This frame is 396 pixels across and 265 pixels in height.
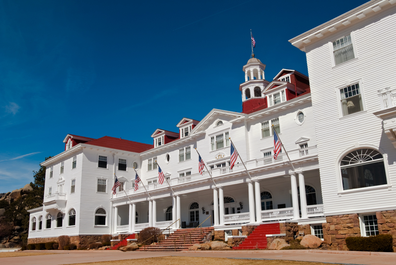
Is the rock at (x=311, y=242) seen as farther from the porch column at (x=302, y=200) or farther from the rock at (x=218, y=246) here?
the rock at (x=218, y=246)

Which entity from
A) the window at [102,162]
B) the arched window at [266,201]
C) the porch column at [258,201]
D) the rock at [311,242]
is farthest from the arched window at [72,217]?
the rock at [311,242]

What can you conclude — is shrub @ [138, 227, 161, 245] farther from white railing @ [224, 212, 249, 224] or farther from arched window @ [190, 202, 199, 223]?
white railing @ [224, 212, 249, 224]

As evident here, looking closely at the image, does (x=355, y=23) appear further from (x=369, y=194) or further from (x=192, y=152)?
(x=192, y=152)

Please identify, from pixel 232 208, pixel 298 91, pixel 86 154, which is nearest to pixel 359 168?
pixel 298 91

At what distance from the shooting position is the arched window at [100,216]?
42438 mm

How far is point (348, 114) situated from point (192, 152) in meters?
21.5

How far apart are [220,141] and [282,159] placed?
9.70 metres

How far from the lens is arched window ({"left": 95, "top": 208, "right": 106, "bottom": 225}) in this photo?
4244cm

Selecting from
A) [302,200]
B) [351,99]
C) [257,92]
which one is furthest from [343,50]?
[257,92]

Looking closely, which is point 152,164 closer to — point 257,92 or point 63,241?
point 63,241

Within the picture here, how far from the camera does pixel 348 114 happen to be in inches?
809

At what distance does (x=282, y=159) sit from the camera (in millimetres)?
27203

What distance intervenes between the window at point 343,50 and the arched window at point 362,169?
229 inches

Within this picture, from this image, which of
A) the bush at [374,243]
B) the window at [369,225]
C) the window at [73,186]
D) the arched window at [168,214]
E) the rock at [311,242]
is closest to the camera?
the bush at [374,243]
